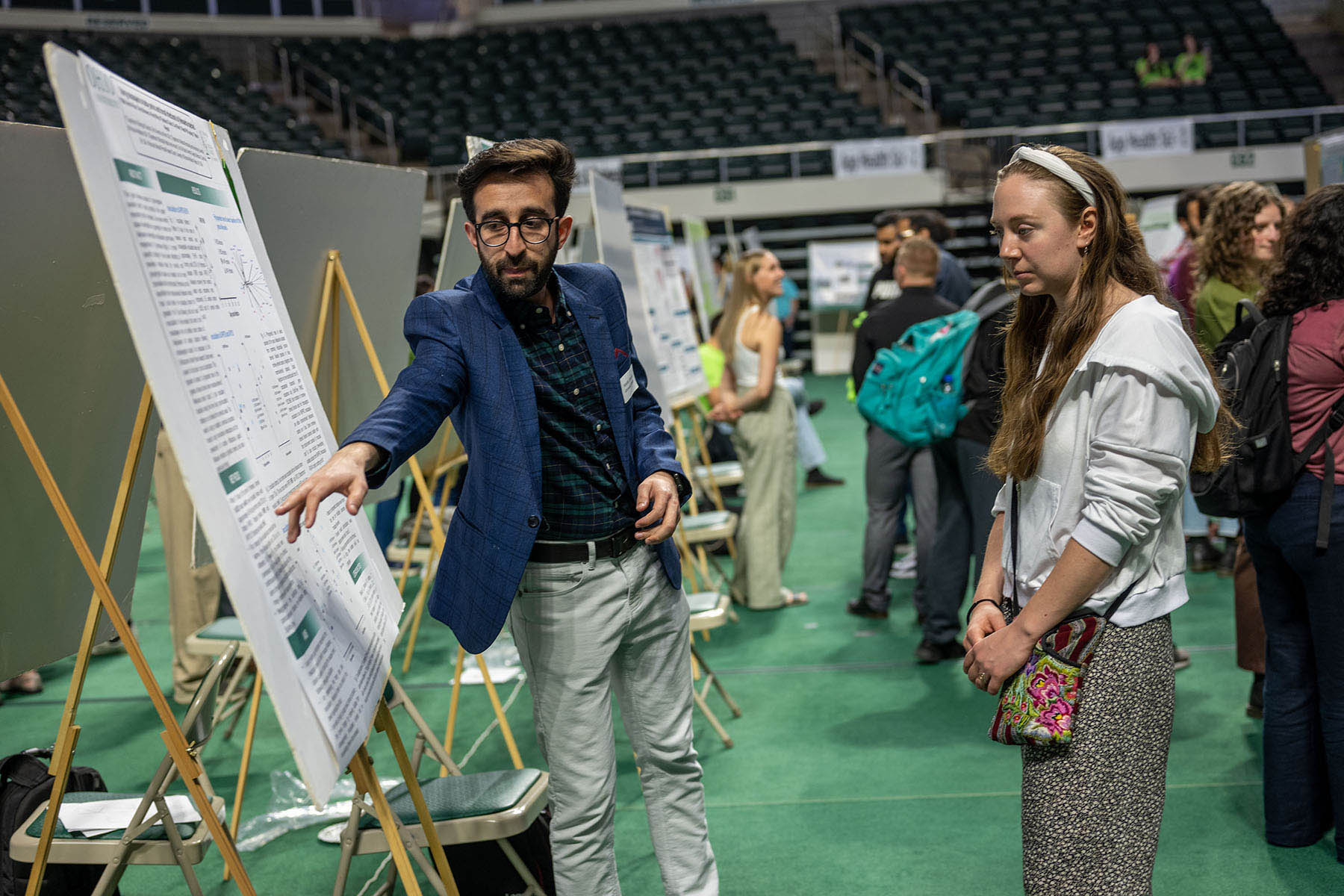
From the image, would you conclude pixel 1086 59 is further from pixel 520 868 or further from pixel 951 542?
pixel 520 868

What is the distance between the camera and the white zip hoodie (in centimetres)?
149

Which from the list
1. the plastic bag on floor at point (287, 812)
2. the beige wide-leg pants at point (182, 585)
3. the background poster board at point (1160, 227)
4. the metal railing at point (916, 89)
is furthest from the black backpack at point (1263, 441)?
the metal railing at point (916, 89)

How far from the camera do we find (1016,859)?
2.66m

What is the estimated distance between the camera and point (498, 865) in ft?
8.05

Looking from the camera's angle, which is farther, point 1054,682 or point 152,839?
point 152,839

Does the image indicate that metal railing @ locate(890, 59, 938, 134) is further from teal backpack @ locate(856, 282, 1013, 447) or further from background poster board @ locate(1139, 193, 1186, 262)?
teal backpack @ locate(856, 282, 1013, 447)

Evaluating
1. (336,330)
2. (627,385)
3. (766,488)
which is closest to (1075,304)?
(627,385)

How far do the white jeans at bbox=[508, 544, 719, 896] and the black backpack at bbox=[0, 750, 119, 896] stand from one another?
1.12 m

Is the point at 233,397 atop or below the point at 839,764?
atop

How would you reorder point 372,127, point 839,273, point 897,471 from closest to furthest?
1. point 897,471
2. point 839,273
3. point 372,127

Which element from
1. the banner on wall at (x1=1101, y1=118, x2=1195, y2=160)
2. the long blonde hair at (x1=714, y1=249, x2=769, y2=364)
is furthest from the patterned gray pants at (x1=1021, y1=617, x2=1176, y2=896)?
the banner on wall at (x1=1101, y1=118, x2=1195, y2=160)

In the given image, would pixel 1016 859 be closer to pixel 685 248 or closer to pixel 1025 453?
pixel 1025 453

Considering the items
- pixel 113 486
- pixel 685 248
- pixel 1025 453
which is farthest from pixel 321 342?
pixel 685 248

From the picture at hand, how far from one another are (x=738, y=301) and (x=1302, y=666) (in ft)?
9.73
